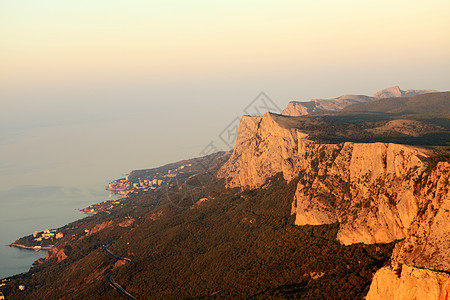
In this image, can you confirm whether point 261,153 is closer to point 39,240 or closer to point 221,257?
point 221,257

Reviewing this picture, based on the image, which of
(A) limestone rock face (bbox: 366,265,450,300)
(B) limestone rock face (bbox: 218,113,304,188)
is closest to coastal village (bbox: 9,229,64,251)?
(B) limestone rock face (bbox: 218,113,304,188)

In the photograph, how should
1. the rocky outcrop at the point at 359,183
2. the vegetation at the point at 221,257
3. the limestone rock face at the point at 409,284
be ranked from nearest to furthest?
the limestone rock face at the point at 409,284, the rocky outcrop at the point at 359,183, the vegetation at the point at 221,257

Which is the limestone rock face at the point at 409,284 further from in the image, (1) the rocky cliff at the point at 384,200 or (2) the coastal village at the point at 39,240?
(2) the coastal village at the point at 39,240

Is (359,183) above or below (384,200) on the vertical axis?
above

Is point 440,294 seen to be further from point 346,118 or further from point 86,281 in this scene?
point 346,118

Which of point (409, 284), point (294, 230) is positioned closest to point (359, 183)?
point (294, 230)

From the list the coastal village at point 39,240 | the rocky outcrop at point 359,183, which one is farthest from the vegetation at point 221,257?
the coastal village at point 39,240

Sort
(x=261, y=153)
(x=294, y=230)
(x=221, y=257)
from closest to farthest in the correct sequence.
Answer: (x=294, y=230), (x=221, y=257), (x=261, y=153)
